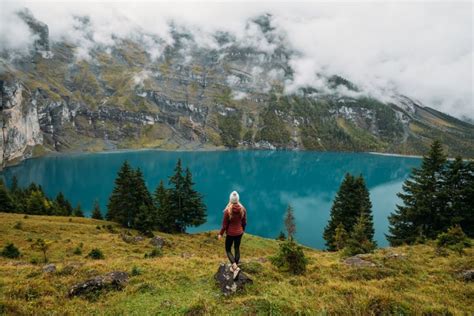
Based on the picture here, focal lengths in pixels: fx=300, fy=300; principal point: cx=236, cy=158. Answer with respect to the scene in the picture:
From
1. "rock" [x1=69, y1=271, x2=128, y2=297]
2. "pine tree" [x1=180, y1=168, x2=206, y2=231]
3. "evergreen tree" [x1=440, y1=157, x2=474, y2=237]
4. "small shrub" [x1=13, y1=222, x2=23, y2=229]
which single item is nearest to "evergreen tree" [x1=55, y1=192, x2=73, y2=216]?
"small shrub" [x1=13, y1=222, x2=23, y2=229]

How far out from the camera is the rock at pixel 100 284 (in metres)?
12.0

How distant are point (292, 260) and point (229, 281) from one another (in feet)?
14.5

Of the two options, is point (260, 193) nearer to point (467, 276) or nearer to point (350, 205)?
point (350, 205)

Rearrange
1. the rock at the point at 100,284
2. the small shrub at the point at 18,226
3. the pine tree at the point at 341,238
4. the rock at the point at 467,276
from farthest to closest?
the pine tree at the point at 341,238, the small shrub at the point at 18,226, the rock at the point at 467,276, the rock at the point at 100,284

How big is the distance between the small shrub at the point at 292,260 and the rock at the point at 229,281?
310 cm

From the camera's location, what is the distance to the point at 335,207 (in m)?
49.8

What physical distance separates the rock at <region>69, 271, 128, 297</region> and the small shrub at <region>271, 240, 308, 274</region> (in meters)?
7.39

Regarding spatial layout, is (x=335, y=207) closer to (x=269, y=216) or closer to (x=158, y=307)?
(x=158, y=307)

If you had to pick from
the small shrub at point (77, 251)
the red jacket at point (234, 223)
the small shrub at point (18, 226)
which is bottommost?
the small shrub at point (77, 251)

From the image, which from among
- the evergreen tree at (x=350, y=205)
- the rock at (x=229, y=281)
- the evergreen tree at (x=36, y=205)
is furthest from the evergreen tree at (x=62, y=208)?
the rock at (x=229, y=281)

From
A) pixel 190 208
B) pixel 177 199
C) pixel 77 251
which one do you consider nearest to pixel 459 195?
pixel 190 208

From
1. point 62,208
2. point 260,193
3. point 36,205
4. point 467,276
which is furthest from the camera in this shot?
point 260,193

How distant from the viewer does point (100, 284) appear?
12461mm

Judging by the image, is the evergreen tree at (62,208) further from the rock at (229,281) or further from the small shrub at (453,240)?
the small shrub at (453,240)
